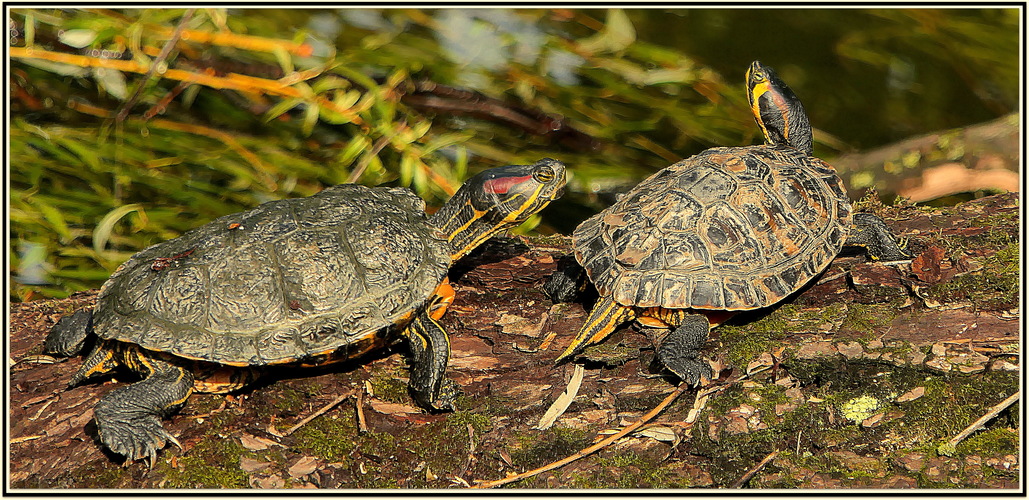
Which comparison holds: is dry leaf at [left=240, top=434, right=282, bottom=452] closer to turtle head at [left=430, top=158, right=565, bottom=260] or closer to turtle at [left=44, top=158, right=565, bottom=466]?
turtle at [left=44, top=158, right=565, bottom=466]

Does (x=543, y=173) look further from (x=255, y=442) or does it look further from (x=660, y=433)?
(x=255, y=442)

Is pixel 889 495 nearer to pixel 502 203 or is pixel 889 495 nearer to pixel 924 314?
pixel 924 314

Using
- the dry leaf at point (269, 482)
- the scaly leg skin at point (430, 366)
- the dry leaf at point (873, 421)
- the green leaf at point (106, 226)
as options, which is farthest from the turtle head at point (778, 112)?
the green leaf at point (106, 226)

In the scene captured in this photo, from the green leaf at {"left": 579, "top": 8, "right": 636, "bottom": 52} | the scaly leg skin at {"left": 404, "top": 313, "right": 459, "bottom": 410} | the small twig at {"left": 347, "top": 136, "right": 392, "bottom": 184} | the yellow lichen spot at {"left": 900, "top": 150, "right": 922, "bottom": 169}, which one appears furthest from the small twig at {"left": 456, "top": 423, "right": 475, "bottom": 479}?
the yellow lichen spot at {"left": 900, "top": 150, "right": 922, "bottom": 169}

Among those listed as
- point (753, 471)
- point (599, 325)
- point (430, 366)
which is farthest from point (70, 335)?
point (753, 471)

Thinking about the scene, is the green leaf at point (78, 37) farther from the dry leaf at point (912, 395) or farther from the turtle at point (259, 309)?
the dry leaf at point (912, 395)

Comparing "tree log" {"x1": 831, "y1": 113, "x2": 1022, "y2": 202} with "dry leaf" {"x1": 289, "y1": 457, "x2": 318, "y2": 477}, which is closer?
"dry leaf" {"x1": 289, "y1": 457, "x2": 318, "y2": 477}

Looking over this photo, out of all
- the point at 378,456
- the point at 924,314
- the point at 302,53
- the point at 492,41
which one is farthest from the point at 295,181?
the point at 924,314
